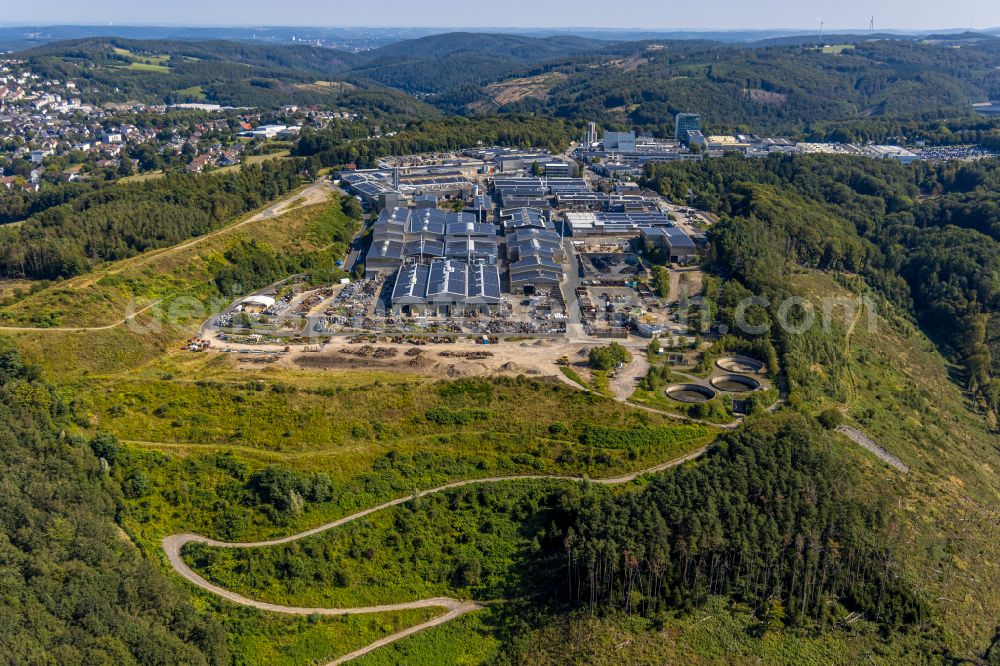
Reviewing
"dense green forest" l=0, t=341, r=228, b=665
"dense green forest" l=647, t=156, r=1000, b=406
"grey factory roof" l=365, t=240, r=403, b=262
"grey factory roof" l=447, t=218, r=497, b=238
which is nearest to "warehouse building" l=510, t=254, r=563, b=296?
"grey factory roof" l=447, t=218, r=497, b=238

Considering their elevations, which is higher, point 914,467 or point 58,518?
point 58,518

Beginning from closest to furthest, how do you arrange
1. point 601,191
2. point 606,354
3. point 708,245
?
point 606,354, point 708,245, point 601,191

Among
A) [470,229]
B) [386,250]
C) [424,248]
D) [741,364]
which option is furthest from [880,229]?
[386,250]

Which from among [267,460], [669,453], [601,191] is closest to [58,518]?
[267,460]

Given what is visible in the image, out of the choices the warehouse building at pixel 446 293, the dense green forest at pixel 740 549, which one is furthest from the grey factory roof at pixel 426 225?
the dense green forest at pixel 740 549

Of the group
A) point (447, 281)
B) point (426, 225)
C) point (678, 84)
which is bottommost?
point (447, 281)

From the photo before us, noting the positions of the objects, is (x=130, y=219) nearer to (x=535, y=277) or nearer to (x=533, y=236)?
(x=533, y=236)

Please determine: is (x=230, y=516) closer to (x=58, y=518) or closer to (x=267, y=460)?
(x=267, y=460)

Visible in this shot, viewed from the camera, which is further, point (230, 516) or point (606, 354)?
point (606, 354)
